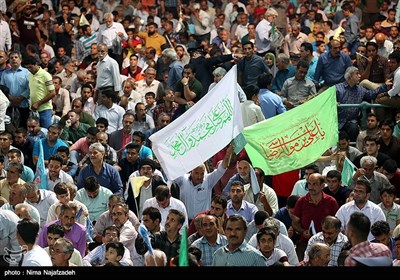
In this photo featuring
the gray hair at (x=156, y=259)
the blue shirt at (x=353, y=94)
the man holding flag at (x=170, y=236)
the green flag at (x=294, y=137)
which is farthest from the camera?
the blue shirt at (x=353, y=94)

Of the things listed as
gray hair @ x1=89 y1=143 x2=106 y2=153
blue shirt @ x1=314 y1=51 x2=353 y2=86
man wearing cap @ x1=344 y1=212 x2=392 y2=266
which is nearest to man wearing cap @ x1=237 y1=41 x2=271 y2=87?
blue shirt @ x1=314 y1=51 x2=353 y2=86

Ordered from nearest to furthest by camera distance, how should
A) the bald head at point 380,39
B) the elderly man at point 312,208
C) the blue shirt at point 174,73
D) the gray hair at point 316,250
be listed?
the gray hair at point 316,250 < the elderly man at point 312,208 < the blue shirt at point 174,73 < the bald head at point 380,39

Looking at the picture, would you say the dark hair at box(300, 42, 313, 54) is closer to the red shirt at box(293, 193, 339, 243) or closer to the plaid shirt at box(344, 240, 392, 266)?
the red shirt at box(293, 193, 339, 243)

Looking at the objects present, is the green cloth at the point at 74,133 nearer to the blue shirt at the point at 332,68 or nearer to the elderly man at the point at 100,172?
the elderly man at the point at 100,172

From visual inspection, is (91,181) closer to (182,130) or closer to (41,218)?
(41,218)

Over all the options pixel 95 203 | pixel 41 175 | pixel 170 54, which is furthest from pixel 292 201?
pixel 170 54

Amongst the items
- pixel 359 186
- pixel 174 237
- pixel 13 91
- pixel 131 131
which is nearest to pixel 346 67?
pixel 131 131

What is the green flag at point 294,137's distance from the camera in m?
16.8

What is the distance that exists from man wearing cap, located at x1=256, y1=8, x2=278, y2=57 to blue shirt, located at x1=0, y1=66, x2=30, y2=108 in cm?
519

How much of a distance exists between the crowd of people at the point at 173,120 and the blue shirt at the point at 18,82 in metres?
0.02

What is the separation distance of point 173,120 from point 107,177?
8.65 feet

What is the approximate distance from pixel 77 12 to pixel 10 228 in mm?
15042

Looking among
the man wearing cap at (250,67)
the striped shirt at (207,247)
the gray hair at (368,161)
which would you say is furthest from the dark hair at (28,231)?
the man wearing cap at (250,67)

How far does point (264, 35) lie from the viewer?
87.8 feet
